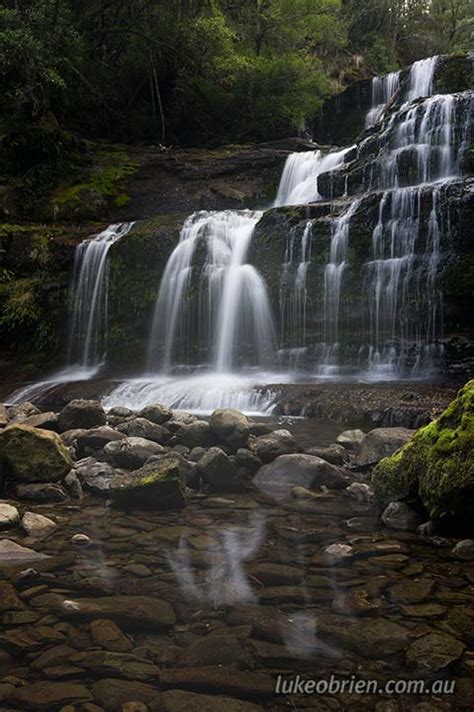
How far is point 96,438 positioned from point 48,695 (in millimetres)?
4862

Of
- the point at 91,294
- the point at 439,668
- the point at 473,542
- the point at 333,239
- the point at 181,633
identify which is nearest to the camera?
the point at 439,668

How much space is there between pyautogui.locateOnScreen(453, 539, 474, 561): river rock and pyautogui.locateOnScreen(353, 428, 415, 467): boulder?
2.24 meters

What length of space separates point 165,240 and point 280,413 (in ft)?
24.9

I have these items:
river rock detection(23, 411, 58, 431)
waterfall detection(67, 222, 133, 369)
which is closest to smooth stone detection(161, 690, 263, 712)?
river rock detection(23, 411, 58, 431)

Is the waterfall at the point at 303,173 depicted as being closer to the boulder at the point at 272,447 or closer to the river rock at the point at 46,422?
the river rock at the point at 46,422

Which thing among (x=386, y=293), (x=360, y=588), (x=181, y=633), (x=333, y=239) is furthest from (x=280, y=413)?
(x=181, y=633)

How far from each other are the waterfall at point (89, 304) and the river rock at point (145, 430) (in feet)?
27.3

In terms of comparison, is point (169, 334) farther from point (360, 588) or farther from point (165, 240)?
point (360, 588)

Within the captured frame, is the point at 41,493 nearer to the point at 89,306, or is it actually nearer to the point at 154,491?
the point at 154,491

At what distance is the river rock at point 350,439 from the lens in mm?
7566

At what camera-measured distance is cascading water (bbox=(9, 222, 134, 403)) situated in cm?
1616

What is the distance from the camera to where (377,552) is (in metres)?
4.50

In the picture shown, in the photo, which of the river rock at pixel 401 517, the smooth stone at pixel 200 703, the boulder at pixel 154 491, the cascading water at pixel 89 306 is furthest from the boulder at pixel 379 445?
the cascading water at pixel 89 306

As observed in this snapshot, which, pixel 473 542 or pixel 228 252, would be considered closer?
pixel 473 542
